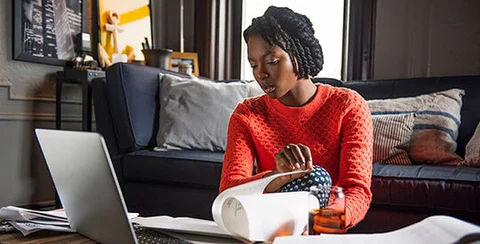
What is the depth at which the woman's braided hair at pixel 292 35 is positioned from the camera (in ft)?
3.84

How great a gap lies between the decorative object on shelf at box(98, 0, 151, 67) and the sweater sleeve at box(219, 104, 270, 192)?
71.6 inches

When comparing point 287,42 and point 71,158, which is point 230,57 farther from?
point 71,158

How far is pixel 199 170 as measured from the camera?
2035mm

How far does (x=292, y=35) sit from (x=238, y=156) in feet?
1.15

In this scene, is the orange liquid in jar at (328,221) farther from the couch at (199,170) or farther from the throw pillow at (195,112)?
the throw pillow at (195,112)

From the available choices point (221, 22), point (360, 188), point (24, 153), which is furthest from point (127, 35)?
point (360, 188)

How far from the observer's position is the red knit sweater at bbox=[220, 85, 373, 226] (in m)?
1.16

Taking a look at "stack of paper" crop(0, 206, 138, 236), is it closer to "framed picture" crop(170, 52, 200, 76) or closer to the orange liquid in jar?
the orange liquid in jar

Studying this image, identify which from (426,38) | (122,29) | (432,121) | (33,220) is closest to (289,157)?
(33,220)

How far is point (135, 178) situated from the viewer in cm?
224

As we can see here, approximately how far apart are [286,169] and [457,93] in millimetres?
1476

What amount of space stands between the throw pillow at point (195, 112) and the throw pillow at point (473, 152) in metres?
1.10

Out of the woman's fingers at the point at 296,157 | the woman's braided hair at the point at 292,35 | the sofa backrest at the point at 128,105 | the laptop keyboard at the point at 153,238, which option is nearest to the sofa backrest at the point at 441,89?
the sofa backrest at the point at 128,105

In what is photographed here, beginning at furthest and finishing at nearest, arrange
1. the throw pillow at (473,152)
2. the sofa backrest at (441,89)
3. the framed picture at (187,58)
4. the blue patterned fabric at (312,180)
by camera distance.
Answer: the framed picture at (187,58) → the sofa backrest at (441,89) → the throw pillow at (473,152) → the blue patterned fabric at (312,180)
